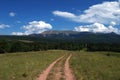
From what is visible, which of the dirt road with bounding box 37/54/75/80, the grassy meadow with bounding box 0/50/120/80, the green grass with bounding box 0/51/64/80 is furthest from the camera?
the grassy meadow with bounding box 0/50/120/80

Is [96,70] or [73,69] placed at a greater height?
[73,69]

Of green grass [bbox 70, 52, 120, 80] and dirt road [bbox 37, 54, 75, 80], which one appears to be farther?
green grass [bbox 70, 52, 120, 80]

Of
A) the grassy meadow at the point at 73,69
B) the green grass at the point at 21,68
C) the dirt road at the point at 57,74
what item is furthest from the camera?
the grassy meadow at the point at 73,69

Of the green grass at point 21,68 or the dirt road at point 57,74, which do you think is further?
the green grass at point 21,68

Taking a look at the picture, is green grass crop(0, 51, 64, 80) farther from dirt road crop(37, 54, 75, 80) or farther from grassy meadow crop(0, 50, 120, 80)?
dirt road crop(37, 54, 75, 80)

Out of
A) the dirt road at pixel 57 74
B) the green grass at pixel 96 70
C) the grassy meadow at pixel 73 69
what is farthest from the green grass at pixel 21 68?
the green grass at pixel 96 70

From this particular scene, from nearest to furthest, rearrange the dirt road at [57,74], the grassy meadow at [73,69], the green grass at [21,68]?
the dirt road at [57,74] < the green grass at [21,68] < the grassy meadow at [73,69]

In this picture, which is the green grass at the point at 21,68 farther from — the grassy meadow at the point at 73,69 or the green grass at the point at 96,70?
the green grass at the point at 96,70

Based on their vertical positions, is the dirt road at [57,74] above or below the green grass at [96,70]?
above

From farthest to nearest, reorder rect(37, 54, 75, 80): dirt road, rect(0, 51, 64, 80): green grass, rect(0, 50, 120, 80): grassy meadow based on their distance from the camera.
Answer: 1. rect(0, 50, 120, 80): grassy meadow
2. rect(0, 51, 64, 80): green grass
3. rect(37, 54, 75, 80): dirt road

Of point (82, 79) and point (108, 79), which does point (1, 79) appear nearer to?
point (82, 79)

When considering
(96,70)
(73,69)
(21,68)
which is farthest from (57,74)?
(21,68)

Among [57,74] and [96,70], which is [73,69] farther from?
[57,74]

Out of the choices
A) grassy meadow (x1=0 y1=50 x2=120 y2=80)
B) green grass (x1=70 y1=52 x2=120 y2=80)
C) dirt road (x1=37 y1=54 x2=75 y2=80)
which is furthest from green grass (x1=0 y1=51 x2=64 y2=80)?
green grass (x1=70 y1=52 x2=120 y2=80)
